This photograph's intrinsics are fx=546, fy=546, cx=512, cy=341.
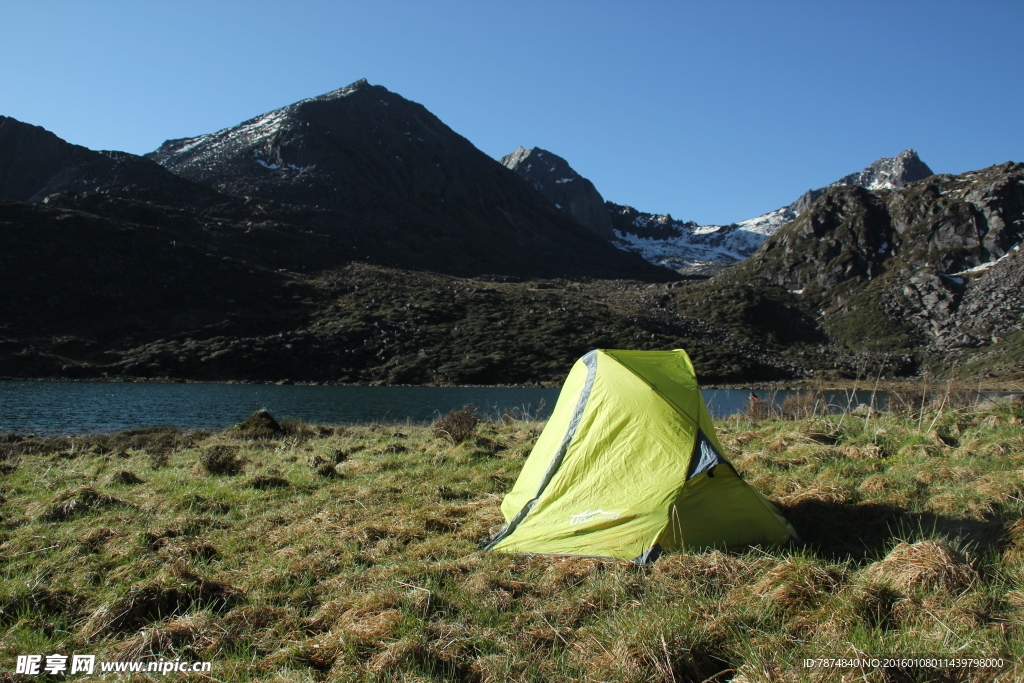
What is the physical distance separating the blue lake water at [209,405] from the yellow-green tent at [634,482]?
432 inches

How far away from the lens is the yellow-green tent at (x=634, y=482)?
19.6 feet

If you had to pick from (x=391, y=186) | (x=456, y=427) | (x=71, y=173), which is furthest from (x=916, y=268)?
(x=71, y=173)

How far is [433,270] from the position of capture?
10238 cm

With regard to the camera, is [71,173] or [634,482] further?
[71,173]

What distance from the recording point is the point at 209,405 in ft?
107

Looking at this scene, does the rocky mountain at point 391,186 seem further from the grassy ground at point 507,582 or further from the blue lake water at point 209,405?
the grassy ground at point 507,582

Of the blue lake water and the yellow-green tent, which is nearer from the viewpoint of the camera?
the yellow-green tent

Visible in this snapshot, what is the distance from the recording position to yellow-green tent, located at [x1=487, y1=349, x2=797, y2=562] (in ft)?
19.6

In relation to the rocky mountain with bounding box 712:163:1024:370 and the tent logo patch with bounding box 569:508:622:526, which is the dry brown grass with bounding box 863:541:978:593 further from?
the rocky mountain with bounding box 712:163:1024:370

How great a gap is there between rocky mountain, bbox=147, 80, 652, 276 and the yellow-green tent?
9107cm

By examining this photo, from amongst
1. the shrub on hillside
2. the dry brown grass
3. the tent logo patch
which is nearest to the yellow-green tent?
the tent logo patch

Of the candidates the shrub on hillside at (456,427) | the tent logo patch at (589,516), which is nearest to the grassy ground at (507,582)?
the tent logo patch at (589,516)

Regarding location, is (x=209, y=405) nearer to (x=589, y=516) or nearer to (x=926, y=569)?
(x=589, y=516)

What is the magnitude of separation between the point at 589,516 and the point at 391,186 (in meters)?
145
